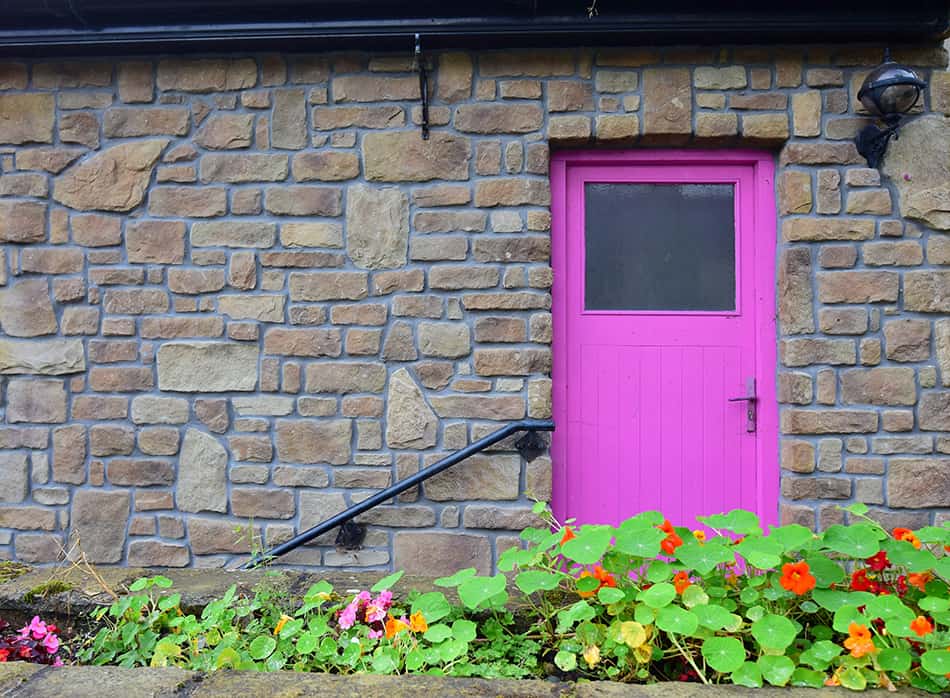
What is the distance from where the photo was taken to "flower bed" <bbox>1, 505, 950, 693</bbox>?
3.83 feet

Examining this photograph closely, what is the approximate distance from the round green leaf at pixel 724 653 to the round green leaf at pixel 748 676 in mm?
13

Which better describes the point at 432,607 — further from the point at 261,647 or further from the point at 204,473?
the point at 204,473

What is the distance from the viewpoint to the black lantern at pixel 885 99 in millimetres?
2361

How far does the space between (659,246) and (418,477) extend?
1.44m

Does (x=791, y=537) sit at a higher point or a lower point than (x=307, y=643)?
higher

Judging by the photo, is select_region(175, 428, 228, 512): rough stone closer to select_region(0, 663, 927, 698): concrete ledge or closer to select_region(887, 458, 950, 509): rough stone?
select_region(0, 663, 927, 698): concrete ledge

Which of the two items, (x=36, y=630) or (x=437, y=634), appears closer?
(x=437, y=634)

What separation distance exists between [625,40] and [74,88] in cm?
235

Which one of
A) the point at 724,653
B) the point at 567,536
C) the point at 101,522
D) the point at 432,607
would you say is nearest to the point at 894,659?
the point at 724,653

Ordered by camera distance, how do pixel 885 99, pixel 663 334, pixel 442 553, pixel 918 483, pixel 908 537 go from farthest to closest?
1. pixel 663 334
2. pixel 442 553
3. pixel 918 483
4. pixel 885 99
5. pixel 908 537

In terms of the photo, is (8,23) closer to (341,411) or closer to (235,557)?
(341,411)

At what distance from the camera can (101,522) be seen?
269 centimetres

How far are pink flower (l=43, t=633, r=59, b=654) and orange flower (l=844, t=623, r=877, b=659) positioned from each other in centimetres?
169

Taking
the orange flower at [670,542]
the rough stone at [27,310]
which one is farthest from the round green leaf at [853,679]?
the rough stone at [27,310]
